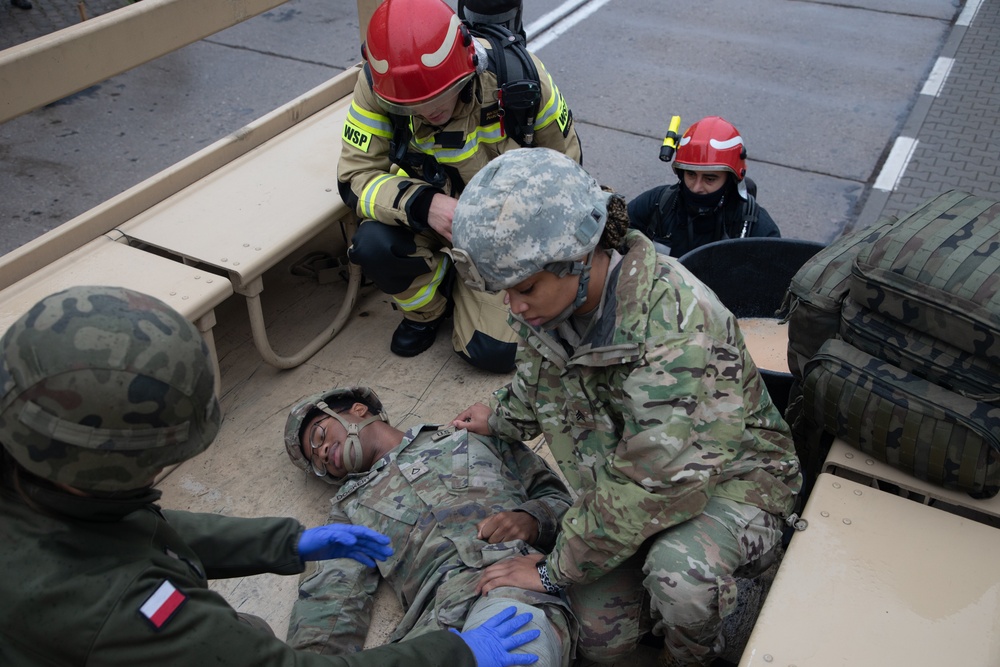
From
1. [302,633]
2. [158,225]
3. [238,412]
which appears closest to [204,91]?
[158,225]

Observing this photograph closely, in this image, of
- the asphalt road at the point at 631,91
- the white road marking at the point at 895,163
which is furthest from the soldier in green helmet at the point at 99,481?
the white road marking at the point at 895,163

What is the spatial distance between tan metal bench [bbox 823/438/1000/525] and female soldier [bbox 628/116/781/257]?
4.38ft

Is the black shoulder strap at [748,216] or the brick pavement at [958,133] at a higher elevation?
the black shoulder strap at [748,216]

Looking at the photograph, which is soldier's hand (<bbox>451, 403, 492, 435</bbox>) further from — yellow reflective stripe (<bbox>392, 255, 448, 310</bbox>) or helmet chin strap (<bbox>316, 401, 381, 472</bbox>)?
yellow reflective stripe (<bbox>392, 255, 448, 310</bbox>)

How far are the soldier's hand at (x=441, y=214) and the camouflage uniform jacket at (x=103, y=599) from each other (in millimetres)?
1782

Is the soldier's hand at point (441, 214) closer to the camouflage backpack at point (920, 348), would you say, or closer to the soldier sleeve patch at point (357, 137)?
the soldier sleeve patch at point (357, 137)

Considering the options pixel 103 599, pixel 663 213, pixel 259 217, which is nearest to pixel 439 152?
pixel 259 217

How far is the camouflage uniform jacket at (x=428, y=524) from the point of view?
247 cm

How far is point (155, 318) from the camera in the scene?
160cm

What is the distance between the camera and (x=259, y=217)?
3.54m

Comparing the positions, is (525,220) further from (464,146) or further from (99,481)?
(464,146)

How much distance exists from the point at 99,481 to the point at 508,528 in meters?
1.27

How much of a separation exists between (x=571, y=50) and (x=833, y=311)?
15.6 feet

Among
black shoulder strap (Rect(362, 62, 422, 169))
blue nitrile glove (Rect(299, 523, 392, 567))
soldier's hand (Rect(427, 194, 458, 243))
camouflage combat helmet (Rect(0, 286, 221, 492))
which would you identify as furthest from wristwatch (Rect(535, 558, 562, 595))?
black shoulder strap (Rect(362, 62, 422, 169))
